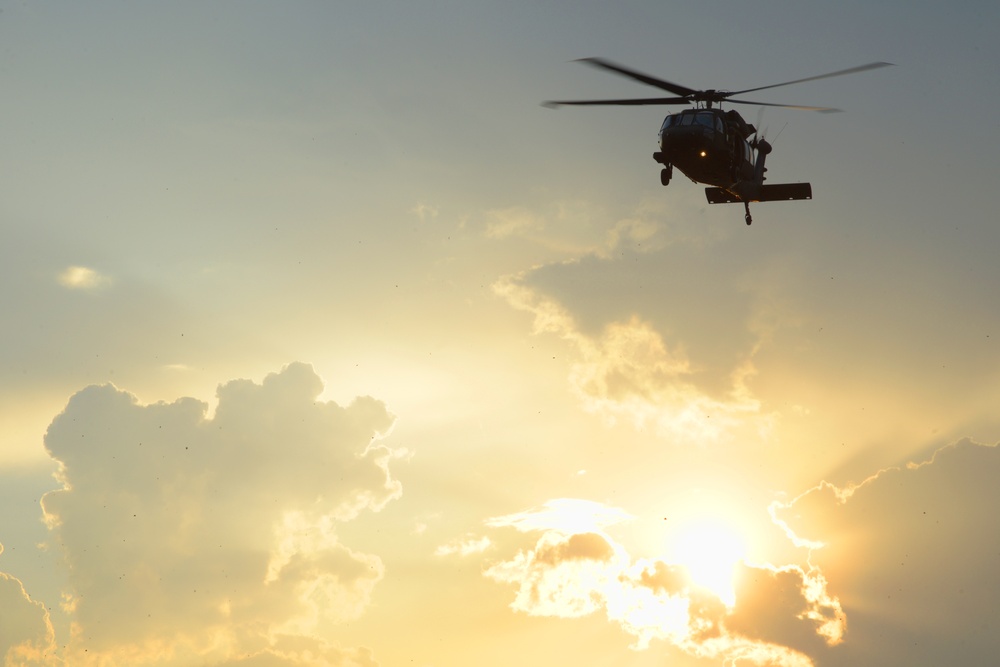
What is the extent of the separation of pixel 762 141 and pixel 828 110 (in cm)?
983

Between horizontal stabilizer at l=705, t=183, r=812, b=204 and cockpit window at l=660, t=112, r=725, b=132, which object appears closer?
cockpit window at l=660, t=112, r=725, b=132

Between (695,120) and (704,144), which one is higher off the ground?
(695,120)

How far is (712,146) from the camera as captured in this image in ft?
185

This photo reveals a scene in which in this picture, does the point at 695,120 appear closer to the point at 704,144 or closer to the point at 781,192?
the point at 704,144

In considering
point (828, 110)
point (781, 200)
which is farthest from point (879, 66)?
point (781, 200)

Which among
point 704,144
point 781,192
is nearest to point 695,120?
point 704,144

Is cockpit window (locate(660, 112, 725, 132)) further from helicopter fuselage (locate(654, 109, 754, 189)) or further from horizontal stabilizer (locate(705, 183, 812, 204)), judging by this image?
horizontal stabilizer (locate(705, 183, 812, 204))

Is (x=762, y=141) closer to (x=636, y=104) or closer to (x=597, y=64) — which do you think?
(x=636, y=104)

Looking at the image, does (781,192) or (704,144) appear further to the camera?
(781,192)

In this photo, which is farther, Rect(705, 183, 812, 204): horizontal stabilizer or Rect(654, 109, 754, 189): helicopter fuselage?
Rect(705, 183, 812, 204): horizontal stabilizer

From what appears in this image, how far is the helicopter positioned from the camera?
56.2 m

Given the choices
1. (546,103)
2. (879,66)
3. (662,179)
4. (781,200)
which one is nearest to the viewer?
(879,66)

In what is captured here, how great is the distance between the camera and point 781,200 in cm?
6272

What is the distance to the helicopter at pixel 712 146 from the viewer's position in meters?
56.2
